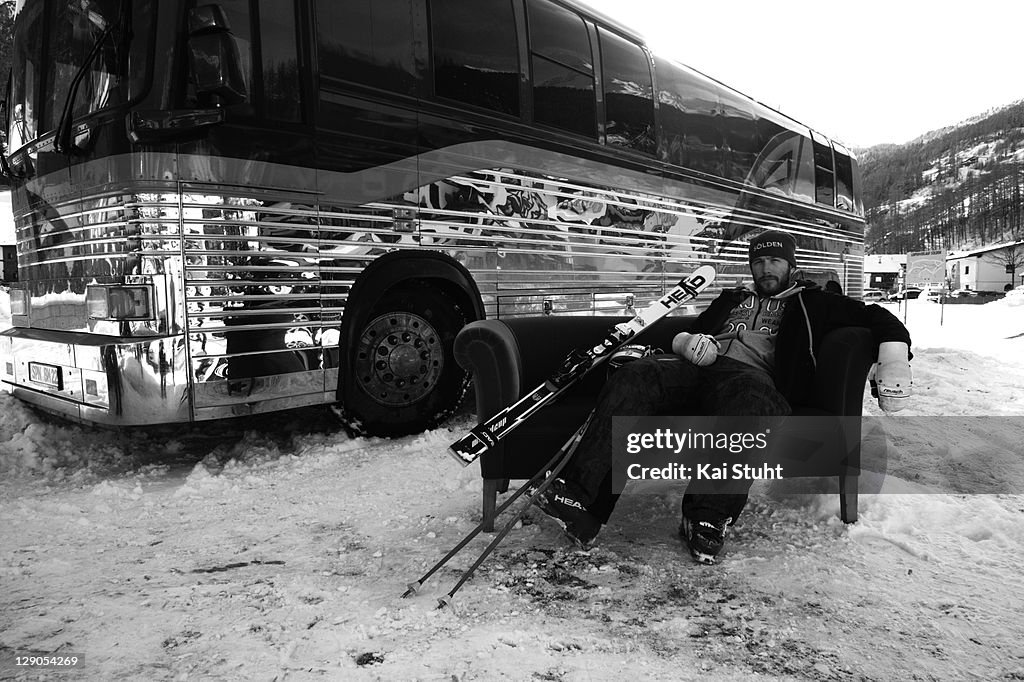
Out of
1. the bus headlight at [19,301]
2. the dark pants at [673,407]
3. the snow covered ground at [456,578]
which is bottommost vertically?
Result: the snow covered ground at [456,578]

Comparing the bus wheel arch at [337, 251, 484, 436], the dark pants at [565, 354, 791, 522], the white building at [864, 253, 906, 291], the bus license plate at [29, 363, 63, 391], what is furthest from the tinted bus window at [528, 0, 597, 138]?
the white building at [864, 253, 906, 291]

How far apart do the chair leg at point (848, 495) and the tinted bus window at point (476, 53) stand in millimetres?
3333

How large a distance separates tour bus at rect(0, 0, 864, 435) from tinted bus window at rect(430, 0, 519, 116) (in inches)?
0.6

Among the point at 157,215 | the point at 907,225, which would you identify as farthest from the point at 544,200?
the point at 907,225

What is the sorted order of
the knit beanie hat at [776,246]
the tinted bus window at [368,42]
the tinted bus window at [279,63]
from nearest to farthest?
the knit beanie hat at [776,246] → the tinted bus window at [279,63] → the tinted bus window at [368,42]

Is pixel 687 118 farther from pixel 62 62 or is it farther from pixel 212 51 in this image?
pixel 62 62

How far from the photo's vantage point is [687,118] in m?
6.61

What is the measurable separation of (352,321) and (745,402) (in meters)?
2.39

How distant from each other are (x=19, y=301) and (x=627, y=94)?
198 inches

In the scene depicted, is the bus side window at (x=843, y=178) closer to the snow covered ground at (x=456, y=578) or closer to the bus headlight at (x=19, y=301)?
the snow covered ground at (x=456, y=578)

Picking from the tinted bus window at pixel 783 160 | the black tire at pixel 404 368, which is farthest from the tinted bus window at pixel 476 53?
the tinted bus window at pixel 783 160

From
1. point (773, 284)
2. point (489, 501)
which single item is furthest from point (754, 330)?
point (489, 501)

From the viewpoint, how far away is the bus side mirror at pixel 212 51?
10.2 feet

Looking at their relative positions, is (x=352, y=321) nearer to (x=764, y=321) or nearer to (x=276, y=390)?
(x=276, y=390)
